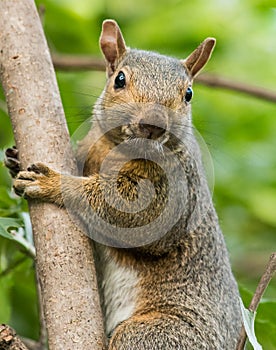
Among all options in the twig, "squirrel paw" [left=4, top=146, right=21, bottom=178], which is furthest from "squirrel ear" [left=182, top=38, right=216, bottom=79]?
the twig

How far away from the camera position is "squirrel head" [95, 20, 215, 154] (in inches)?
145

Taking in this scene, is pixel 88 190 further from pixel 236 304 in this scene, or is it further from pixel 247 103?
pixel 247 103

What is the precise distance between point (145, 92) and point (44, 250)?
0.99m

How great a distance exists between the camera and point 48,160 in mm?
3553

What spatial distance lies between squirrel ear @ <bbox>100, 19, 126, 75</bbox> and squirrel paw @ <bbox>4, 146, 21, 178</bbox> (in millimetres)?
775

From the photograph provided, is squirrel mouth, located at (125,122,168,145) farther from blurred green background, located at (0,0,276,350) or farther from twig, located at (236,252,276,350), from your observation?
blurred green background, located at (0,0,276,350)

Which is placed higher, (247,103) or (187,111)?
(187,111)

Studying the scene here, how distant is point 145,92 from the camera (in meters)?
3.81

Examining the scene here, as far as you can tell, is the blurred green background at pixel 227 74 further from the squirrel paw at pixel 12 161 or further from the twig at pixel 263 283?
the twig at pixel 263 283

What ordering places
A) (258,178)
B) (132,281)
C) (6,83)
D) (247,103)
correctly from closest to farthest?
(6,83) → (132,281) → (258,178) → (247,103)

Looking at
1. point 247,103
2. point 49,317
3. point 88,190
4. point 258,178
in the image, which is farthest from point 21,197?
point 247,103

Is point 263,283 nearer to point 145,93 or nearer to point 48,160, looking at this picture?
point 48,160

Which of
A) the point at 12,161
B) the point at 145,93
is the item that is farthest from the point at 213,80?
the point at 12,161

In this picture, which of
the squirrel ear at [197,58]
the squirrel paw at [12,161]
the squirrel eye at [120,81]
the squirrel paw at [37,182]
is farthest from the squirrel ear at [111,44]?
the squirrel paw at [37,182]
